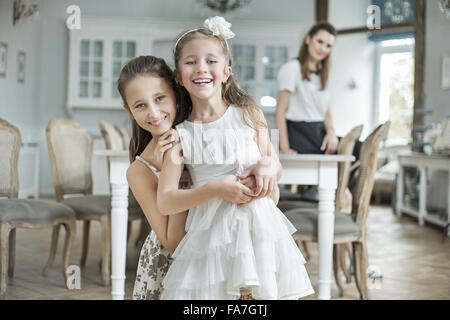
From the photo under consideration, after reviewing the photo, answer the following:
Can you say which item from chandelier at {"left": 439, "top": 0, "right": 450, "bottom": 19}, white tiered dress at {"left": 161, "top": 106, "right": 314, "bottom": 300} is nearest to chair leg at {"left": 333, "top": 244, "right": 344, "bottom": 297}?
chandelier at {"left": 439, "top": 0, "right": 450, "bottom": 19}

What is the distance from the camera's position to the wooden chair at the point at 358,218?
148 centimetres

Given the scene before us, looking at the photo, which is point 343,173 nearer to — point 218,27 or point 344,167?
point 344,167

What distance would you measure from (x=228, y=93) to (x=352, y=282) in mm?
1313

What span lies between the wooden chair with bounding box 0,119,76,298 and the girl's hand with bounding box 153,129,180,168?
34.6 inches

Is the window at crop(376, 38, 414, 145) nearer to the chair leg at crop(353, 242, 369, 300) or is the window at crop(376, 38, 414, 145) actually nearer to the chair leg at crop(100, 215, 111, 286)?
the chair leg at crop(353, 242, 369, 300)

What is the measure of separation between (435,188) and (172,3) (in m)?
3.73

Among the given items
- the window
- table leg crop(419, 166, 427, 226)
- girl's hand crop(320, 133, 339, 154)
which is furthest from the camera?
the window

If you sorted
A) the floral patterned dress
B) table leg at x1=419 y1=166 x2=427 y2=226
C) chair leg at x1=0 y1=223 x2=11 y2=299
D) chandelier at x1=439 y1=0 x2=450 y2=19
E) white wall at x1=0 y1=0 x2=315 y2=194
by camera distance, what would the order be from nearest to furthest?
the floral patterned dress → chandelier at x1=439 y1=0 x2=450 y2=19 → chair leg at x1=0 y1=223 x2=11 y2=299 → table leg at x1=419 y1=166 x2=427 y2=226 → white wall at x1=0 y1=0 x2=315 y2=194

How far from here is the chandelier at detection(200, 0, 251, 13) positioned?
4559 millimetres

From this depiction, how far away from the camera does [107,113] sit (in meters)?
4.73

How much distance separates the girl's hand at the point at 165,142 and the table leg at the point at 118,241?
0.76 m

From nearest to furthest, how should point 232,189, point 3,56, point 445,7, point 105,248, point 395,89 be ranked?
point 232,189, point 445,7, point 3,56, point 105,248, point 395,89

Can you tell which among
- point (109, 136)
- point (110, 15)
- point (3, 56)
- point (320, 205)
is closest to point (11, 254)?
point (109, 136)

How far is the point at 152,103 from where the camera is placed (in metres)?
0.75
